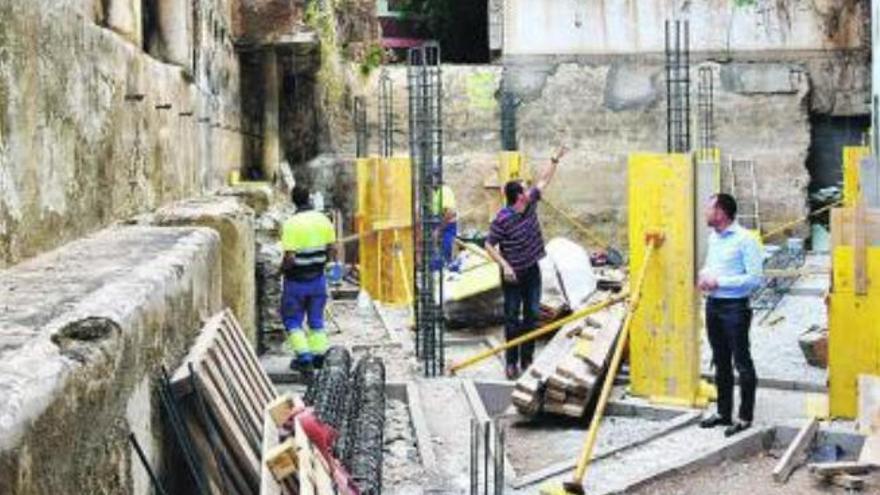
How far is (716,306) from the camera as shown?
867 centimetres

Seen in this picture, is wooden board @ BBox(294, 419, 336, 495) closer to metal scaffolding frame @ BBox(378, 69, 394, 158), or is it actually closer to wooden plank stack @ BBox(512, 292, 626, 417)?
wooden plank stack @ BBox(512, 292, 626, 417)

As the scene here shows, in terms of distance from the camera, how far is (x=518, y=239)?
35.5 feet

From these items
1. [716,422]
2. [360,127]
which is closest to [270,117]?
[360,127]

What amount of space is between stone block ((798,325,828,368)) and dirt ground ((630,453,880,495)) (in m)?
2.95

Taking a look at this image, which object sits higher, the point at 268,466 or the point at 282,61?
the point at 282,61

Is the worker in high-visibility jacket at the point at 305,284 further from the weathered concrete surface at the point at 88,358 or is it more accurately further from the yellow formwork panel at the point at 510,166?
the yellow formwork panel at the point at 510,166

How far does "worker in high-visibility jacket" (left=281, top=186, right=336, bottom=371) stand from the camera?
10117 mm

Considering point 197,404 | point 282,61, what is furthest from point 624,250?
point 197,404

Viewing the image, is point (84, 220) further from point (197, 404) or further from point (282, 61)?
point (282, 61)

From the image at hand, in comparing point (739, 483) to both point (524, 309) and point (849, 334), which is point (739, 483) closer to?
point (849, 334)

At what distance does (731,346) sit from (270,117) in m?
11.3

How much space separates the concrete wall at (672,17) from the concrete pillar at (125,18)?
13400mm

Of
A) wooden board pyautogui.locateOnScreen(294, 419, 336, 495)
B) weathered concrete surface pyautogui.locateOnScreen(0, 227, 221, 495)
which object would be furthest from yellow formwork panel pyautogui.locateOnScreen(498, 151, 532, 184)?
wooden board pyautogui.locateOnScreen(294, 419, 336, 495)

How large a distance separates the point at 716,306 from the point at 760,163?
13.5m
